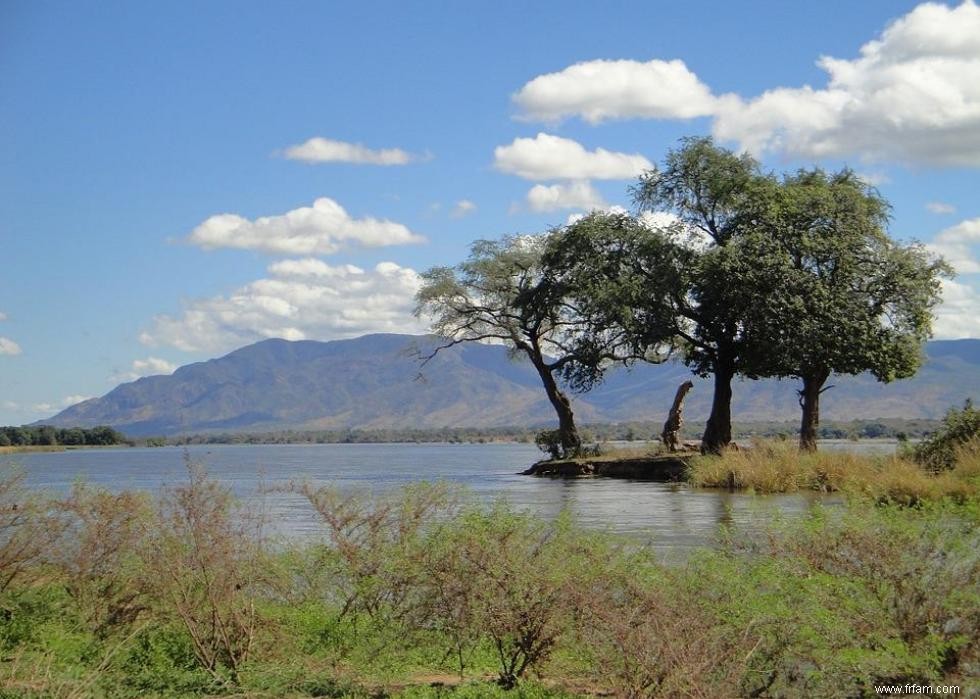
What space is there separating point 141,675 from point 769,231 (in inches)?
1448

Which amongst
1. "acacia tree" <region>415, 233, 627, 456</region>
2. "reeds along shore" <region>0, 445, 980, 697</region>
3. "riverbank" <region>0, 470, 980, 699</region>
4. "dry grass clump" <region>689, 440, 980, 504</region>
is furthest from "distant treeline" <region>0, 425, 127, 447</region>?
"riverbank" <region>0, 470, 980, 699</region>

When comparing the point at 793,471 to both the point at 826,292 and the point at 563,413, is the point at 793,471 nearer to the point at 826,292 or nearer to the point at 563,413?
the point at 826,292

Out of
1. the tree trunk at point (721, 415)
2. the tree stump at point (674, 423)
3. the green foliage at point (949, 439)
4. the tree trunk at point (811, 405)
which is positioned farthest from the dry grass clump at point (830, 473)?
the tree stump at point (674, 423)

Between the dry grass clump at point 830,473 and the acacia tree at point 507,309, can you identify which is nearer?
the dry grass clump at point 830,473

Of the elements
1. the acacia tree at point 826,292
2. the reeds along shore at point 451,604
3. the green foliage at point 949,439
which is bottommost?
the reeds along shore at point 451,604

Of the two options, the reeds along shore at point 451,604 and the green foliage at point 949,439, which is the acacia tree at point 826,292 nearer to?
the green foliage at point 949,439

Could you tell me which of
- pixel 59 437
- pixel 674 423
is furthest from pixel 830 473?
pixel 59 437

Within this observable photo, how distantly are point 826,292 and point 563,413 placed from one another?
685 inches

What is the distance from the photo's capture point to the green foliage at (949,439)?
30.3 metres

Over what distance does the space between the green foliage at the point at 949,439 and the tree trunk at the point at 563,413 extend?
78.3ft

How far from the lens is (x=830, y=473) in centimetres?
3309

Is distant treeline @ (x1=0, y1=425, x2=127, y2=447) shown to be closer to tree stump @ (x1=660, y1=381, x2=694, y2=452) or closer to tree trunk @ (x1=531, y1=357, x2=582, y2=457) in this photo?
tree trunk @ (x1=531, y1=357, x2=582, y2=457)

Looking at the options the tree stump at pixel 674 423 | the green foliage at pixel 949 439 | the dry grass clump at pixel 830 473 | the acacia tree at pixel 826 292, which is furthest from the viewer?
the tree stump at pixel 674 423

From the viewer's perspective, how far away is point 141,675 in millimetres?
11047
